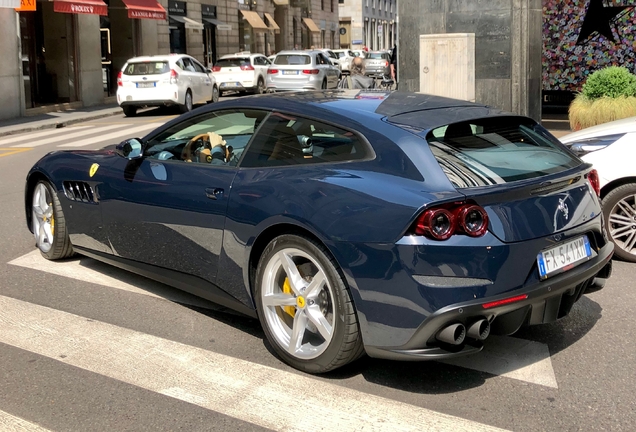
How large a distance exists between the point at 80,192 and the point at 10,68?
19359 millimetres

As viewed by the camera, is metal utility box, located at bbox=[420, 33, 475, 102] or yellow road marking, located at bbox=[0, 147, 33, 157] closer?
metal utility box, located at bbox=[420, 33, 475, 102]

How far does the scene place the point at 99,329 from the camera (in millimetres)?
5023

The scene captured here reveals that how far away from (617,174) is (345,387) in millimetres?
3346

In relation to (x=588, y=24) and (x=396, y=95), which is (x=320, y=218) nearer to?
(x=396, y=95)

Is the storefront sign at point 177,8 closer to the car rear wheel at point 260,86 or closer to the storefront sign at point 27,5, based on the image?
the car rear wheel at point 260,86

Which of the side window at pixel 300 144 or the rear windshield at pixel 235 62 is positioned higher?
the rear windshield at pixel 235 62

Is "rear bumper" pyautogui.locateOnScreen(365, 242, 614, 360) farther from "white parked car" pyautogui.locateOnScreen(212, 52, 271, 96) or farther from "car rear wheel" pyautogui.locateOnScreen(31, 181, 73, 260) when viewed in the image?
"white parked car" pyautogui.locateOnScreen(212, 52, 271, 96)

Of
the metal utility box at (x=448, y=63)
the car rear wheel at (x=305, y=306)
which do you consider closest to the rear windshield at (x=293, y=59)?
the metal utility box at (x=448, y=63)

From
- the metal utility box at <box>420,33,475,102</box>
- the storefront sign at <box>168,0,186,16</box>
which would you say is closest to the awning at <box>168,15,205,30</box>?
the storefront sign at <box>168,0,186,16</box>

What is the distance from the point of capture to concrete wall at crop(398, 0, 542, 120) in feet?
48.0

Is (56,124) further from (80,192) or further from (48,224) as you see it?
(80,192)

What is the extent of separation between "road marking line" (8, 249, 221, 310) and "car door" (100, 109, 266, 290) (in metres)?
0.37

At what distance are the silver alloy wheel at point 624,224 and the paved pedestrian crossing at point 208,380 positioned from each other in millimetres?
3285

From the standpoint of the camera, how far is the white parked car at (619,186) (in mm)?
6389
